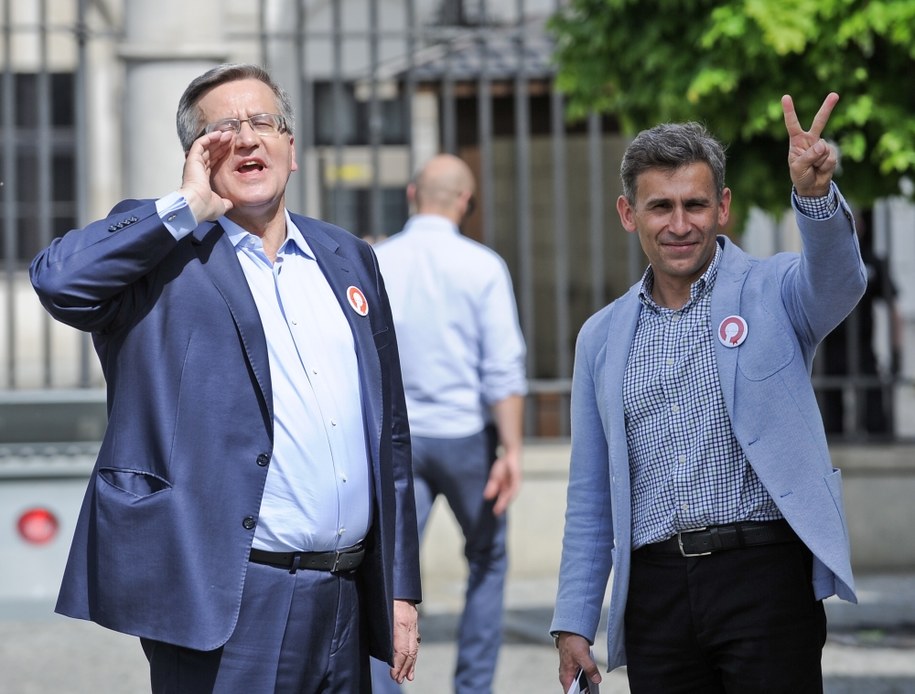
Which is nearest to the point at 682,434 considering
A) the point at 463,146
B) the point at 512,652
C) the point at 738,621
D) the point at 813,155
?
the point at 738,621

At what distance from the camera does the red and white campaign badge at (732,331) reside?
9.88ft

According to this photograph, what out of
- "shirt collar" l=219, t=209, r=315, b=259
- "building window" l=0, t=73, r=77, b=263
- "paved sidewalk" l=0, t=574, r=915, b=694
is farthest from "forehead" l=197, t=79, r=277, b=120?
"building window" l=0, t=73, r=77, b=263

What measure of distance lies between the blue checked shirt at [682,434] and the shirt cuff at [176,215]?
1005 millimetres

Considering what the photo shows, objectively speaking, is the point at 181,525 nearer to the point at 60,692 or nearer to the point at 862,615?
the point at 60,692

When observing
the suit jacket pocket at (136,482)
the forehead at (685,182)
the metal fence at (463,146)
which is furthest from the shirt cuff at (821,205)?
the metal fence at (463,146)

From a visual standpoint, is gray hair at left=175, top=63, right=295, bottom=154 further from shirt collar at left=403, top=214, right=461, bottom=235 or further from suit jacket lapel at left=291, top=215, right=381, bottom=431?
shirt collar at left=403, top=214, right=461, bottom=235

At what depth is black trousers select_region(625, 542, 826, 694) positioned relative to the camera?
296 centimetres

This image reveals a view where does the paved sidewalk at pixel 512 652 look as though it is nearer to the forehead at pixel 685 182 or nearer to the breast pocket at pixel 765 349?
the breast pocket at pixel 765 349

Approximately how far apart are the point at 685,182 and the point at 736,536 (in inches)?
29.4

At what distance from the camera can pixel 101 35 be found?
782cm

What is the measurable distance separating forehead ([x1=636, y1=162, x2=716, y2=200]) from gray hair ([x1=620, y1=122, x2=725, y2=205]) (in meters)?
0.01

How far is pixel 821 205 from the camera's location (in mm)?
2801

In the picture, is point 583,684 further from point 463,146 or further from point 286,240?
point 463,146

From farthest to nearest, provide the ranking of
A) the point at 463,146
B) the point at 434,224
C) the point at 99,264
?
1. the point at 463,146
2. the point at 434,224
3. the point at 99,264
